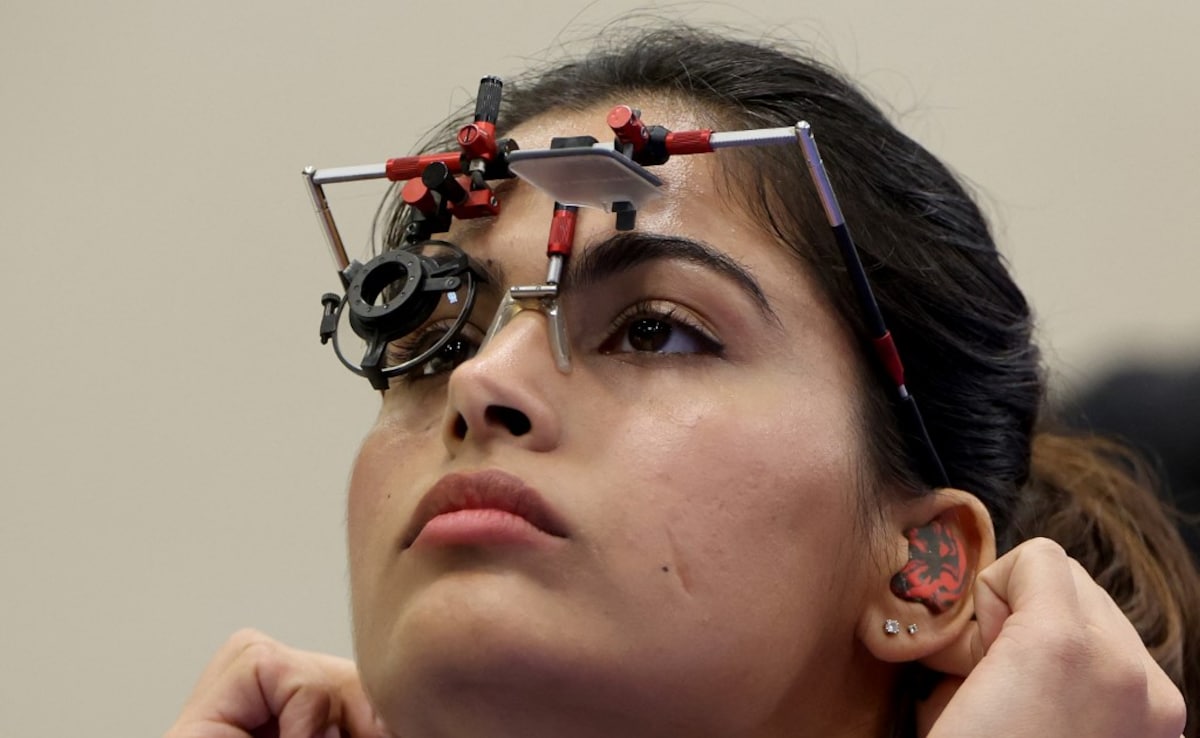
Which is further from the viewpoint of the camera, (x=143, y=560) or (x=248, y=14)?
(x=248, y=14)

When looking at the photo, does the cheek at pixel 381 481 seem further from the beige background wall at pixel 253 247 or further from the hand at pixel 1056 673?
the beige background wall at pixel 253 247

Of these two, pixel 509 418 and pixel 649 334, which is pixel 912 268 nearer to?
pixel 649 334

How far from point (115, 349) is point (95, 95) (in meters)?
0.37

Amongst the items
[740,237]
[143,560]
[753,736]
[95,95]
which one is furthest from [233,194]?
[753,736]

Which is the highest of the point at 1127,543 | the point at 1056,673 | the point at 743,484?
the point at 743,484

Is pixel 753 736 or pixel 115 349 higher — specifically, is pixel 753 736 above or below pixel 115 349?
below

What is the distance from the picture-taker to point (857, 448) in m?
1.03

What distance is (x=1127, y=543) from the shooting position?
1.31 meters

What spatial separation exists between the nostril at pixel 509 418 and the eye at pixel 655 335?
0.09 meters

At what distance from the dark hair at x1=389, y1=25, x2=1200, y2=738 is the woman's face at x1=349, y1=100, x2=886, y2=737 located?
49 mm

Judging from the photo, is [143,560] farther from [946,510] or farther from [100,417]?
[946,510]

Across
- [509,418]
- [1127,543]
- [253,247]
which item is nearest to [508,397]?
[509,418]

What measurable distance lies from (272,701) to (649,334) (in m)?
0.54

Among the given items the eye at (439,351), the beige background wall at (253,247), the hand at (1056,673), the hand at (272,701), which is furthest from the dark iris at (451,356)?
the beige background wall at (253,247)
